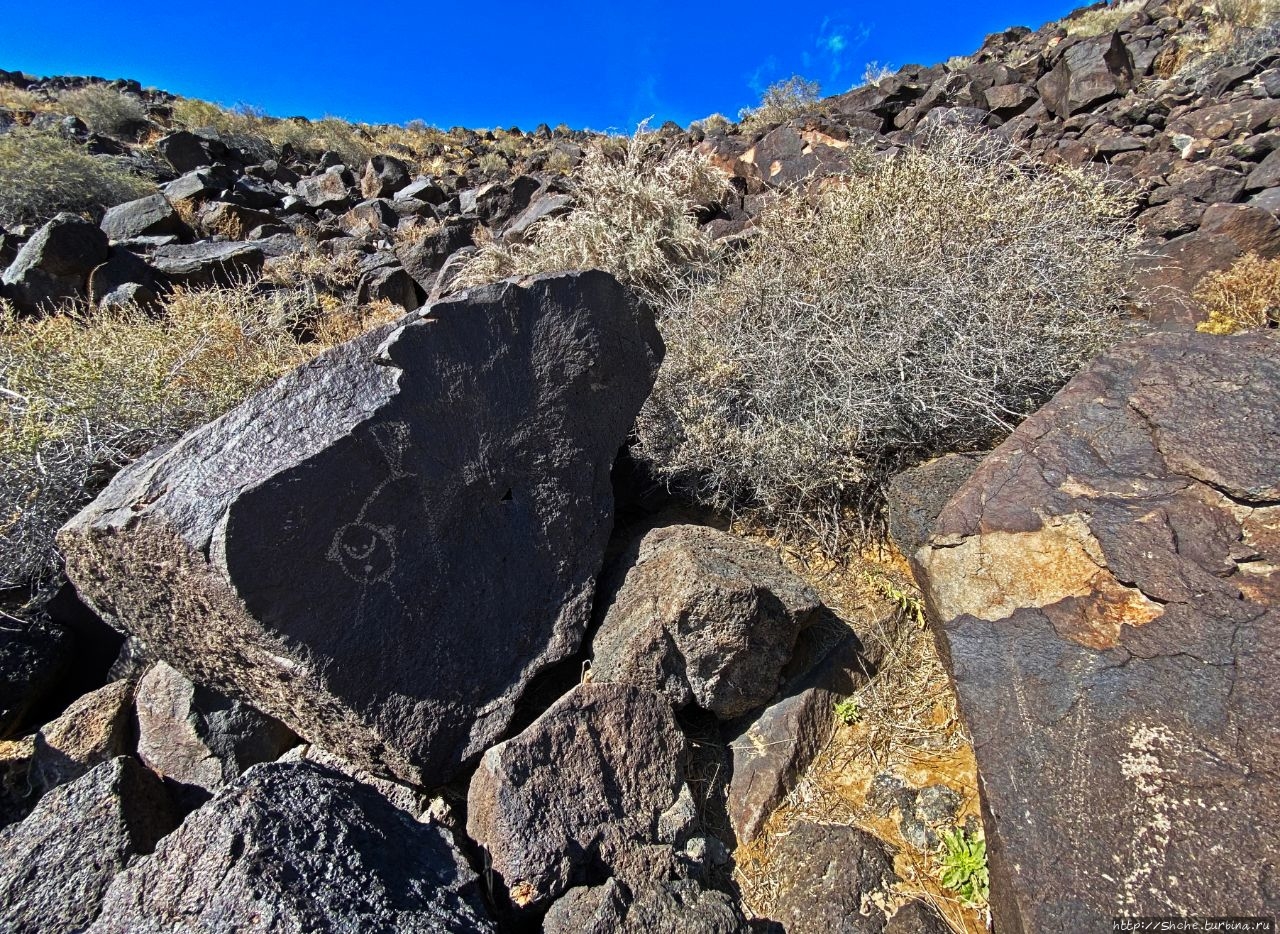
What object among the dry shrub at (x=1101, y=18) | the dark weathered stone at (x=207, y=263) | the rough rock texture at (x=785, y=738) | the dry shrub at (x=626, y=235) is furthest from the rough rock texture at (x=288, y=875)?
the dry shrub at (x=1101, y=18)

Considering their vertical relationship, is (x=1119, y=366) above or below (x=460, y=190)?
below

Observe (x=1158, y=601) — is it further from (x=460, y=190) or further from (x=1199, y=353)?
(x=460, y=190)

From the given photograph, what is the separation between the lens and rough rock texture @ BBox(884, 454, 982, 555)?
8.79 feet

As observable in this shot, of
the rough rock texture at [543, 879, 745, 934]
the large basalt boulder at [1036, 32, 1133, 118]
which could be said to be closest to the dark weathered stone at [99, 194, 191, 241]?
the rough rock texture at [543, 879, 745, 934]

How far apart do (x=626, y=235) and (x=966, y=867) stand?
5151 millimetres

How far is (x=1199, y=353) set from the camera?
6.78 feet

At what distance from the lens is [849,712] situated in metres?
2.46

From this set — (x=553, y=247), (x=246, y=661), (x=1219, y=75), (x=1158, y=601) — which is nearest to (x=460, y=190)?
(x=553, y=247)

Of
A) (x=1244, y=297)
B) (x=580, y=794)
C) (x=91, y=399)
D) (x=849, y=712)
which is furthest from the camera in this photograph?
(x=1244, y=297)

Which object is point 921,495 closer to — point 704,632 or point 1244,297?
point 704,632

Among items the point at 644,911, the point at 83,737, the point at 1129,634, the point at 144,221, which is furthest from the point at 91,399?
the point at 144,221

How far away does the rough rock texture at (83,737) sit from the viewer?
2.50 metres

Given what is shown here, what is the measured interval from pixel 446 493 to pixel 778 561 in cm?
136

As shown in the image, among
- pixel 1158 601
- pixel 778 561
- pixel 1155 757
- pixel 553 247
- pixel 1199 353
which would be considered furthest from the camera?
pixel 553 247
